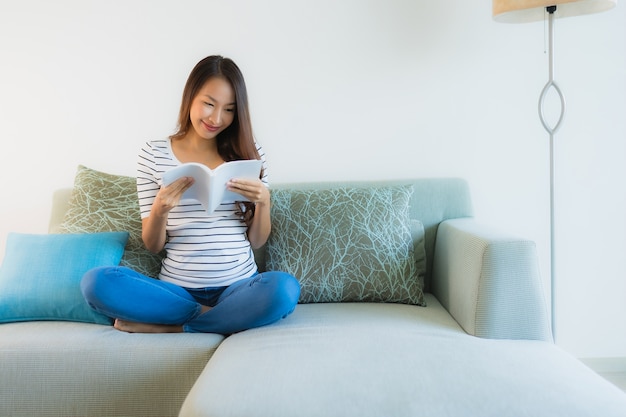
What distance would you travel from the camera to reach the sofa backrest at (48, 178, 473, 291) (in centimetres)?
246

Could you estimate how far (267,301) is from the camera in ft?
6.29

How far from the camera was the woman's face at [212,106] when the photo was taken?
2.14 metres

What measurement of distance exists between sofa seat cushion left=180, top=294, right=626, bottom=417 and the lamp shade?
1188 mm

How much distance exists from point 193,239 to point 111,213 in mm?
364

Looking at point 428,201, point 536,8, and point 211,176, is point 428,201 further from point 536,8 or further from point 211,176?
point 211,176

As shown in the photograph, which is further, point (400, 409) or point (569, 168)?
point (569, 168)

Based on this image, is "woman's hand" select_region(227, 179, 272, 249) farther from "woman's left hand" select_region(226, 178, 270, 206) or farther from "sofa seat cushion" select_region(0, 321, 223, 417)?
"sofa seat cushion" select_region(0, 321, 223, 417)

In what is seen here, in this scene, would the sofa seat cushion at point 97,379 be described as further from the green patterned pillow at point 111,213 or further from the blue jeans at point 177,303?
the green patterned pillow at point 111,213

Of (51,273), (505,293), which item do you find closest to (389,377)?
(505,293)

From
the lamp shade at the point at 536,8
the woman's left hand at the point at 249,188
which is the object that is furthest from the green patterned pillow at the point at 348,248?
the lamp shade at the point at 536,8

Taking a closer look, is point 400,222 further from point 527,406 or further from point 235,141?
point 527,406

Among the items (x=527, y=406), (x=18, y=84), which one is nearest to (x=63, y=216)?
(x=18, y=84)

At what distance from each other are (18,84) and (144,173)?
3.17ft

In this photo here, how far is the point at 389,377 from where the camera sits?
58.5 inches
